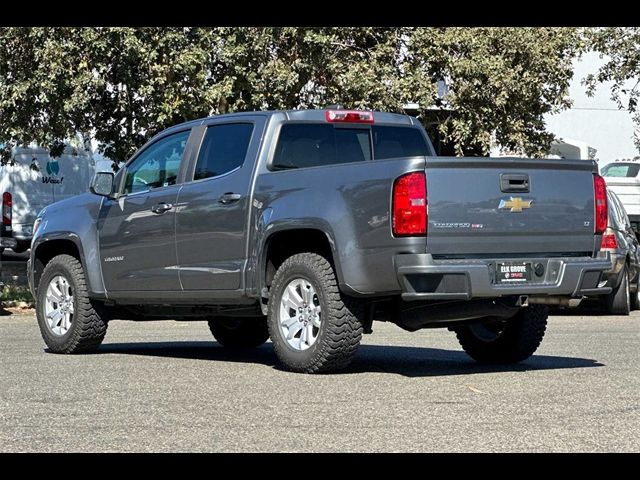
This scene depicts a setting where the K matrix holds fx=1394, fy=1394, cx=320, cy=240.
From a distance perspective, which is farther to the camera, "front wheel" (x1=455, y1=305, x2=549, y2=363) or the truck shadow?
"front wheel" (x1=455, y1=305, x2=549, y2=363)

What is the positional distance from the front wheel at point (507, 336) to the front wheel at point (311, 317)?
142cm

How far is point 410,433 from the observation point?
274 inches

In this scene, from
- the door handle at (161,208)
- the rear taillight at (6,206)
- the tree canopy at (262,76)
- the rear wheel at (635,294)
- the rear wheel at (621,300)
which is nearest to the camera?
the door handle at (161,208)

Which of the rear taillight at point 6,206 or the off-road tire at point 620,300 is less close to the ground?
the rear taillight at point 6,206

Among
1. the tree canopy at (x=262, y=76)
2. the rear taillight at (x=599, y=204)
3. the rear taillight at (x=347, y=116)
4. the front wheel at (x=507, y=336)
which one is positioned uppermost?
the tree canopy at (x=262, y=76)

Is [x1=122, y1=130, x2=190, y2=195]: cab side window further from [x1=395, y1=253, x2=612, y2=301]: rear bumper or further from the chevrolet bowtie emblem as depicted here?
the chevrolet bowtie emblem

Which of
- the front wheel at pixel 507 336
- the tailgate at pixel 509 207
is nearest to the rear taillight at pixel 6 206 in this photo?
the front wheel at pixel 507 336

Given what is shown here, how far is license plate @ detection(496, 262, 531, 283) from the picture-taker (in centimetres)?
938

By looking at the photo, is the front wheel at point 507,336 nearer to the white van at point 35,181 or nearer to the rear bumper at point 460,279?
the rear bumper at point 460,279

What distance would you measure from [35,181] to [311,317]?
18137 millimetres

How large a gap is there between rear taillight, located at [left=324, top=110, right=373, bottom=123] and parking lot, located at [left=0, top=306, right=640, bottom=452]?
74.8 inches

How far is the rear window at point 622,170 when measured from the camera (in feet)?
106

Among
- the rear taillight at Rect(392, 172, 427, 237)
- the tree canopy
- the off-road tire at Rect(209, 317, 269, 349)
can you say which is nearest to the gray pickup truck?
the rear taillight at Rect(392, 172, 427, 237)
